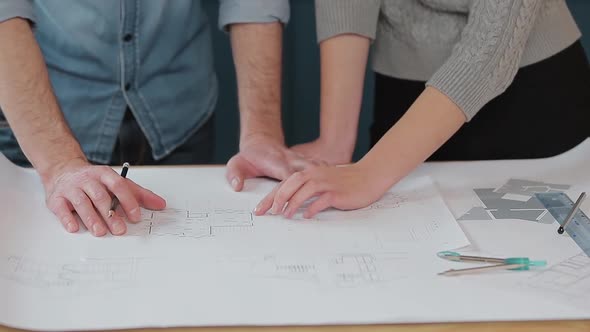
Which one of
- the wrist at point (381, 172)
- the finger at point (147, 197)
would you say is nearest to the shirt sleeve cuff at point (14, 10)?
the finger at point (147, 197)

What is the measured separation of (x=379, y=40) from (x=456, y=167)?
286 mm

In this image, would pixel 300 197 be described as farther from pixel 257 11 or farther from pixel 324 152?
pixel 257 11

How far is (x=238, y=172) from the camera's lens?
114 centimetres

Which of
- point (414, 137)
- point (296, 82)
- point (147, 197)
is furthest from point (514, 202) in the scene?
point (296, 82)

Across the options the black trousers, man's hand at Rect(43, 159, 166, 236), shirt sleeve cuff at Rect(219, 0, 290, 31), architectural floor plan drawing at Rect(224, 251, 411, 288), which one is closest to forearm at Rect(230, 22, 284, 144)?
shirt sleeve cuff at Rect(219, 0, 290, 31)

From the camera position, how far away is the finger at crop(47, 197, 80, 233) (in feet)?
3.15

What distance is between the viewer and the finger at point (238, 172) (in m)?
1.12

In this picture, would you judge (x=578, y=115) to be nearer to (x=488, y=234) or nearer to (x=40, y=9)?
(x=488, y=234)

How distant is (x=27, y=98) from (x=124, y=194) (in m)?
0.29

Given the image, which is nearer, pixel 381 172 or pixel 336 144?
pixel 381 172

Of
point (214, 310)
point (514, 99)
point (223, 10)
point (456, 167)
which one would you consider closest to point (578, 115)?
point (514, 99)

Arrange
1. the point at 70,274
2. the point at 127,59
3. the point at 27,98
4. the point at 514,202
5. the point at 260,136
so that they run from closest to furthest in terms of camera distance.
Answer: the point at 70,274 < the point at 514,202 < the point at 27,98 < the point at 260,136 < the point at 127,59

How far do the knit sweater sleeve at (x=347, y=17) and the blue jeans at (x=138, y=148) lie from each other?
1.33ft

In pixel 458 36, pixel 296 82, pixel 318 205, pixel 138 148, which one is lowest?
pixel 296 82
